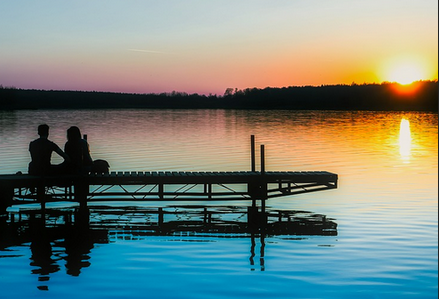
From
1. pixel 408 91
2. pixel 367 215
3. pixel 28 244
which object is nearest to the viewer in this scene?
pixel 28 244

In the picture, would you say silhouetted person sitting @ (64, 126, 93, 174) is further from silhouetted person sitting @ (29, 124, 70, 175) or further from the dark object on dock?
the dark object on dock

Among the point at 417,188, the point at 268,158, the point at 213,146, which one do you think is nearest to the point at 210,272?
the point at 417,188

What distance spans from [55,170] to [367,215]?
8.60m

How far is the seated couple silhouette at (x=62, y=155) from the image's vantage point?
1578cm

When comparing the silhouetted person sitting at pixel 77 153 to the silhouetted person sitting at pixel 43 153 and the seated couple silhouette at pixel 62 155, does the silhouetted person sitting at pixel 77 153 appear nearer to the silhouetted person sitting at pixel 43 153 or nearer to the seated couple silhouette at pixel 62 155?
the seated couple silhouette at pixel 62 155

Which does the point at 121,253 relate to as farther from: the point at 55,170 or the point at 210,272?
the point at 55,170

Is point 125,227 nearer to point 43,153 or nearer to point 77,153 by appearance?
point 77,153

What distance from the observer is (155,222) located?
16.5 meters

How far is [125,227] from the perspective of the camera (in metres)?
15.6

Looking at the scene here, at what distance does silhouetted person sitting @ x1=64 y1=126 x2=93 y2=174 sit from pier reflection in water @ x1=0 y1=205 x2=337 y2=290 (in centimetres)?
130

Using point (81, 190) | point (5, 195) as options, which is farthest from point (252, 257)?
point (5, 195)

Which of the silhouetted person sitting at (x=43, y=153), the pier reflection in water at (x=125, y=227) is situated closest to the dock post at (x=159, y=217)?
the pier reflection in water at (x=125, y=227)

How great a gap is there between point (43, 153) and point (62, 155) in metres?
0.54

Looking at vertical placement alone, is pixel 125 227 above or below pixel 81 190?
below
